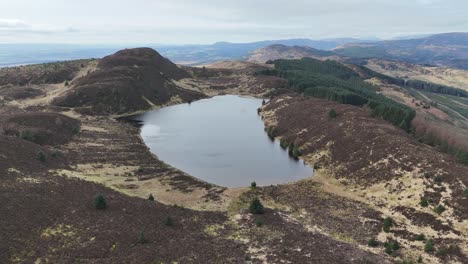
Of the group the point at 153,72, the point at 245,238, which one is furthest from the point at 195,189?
the point at 153,72

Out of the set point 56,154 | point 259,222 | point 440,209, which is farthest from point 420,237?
point 56,154

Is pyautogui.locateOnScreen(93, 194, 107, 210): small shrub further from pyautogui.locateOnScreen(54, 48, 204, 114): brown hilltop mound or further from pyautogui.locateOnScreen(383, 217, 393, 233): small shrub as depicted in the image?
pyautogui.locateOnScreen(54, 48, 204, 114): brown hilltop mound

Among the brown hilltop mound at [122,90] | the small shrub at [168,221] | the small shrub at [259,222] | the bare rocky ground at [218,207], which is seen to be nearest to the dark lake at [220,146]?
the bare rocky ground at [218,207]

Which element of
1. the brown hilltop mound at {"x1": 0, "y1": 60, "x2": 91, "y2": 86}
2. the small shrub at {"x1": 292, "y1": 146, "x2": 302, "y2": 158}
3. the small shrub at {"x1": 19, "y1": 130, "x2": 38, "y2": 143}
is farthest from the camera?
the brown hilltop mound at {"x1": 0, "y1": 60, "x2": 91, "y2": 86}

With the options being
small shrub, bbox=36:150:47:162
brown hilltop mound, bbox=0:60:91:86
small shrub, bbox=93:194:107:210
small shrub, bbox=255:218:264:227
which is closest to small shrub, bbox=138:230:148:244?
small shrub, bbox=93:194:107:210

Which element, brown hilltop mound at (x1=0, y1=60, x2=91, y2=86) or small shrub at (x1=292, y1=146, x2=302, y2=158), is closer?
small shrub at (x1=292, y1=146, x2=302, y2=158)
